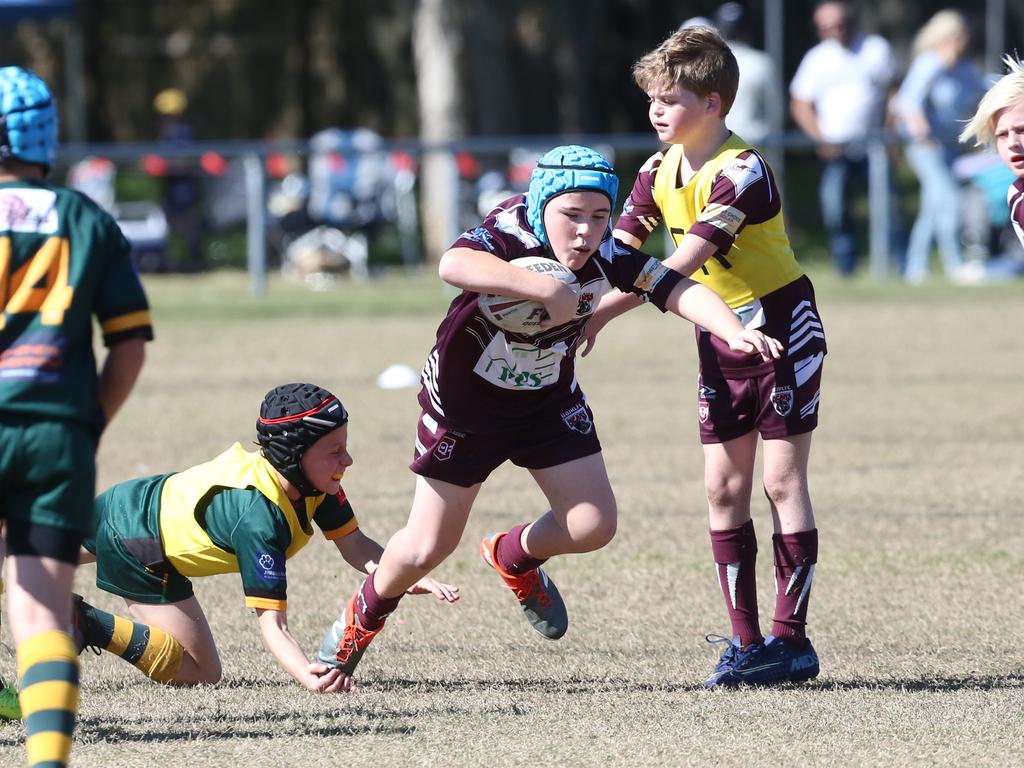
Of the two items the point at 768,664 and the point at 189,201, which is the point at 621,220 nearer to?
the point at 768,664

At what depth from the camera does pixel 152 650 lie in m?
4.67

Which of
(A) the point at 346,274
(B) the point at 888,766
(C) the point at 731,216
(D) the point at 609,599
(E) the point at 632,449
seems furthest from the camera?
(A) the point at 346,274

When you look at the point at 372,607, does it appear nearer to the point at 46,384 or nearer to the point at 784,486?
the point at 784,486

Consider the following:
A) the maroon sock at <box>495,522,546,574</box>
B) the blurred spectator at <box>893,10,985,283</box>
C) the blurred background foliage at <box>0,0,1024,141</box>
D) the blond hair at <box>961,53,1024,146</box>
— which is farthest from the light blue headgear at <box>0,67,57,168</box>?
the blurred background foliage at <box>0,0,1024,141</box>

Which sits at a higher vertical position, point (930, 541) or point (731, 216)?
point (731, 216)

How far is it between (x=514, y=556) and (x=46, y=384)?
1944 millimetres

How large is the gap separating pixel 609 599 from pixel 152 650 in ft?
5.64

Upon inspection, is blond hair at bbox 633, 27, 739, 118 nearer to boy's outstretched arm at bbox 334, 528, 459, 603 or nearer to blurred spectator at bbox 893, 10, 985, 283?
boy's outstretched arm at bbox 334, 528, 459, 603

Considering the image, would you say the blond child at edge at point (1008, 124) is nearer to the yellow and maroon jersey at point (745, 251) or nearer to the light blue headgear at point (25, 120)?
the yellow and maroon jersey at point (745, 251)

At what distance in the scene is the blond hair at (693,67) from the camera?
15.4ft

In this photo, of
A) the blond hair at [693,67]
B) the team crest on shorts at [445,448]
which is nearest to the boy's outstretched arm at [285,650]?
the team crest on shorts at [445,448]

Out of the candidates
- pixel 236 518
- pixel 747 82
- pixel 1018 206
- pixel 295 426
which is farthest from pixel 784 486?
pixel 747 82

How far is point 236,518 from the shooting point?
4.65 metres

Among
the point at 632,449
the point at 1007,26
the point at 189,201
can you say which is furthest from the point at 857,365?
the point at 1007,26
